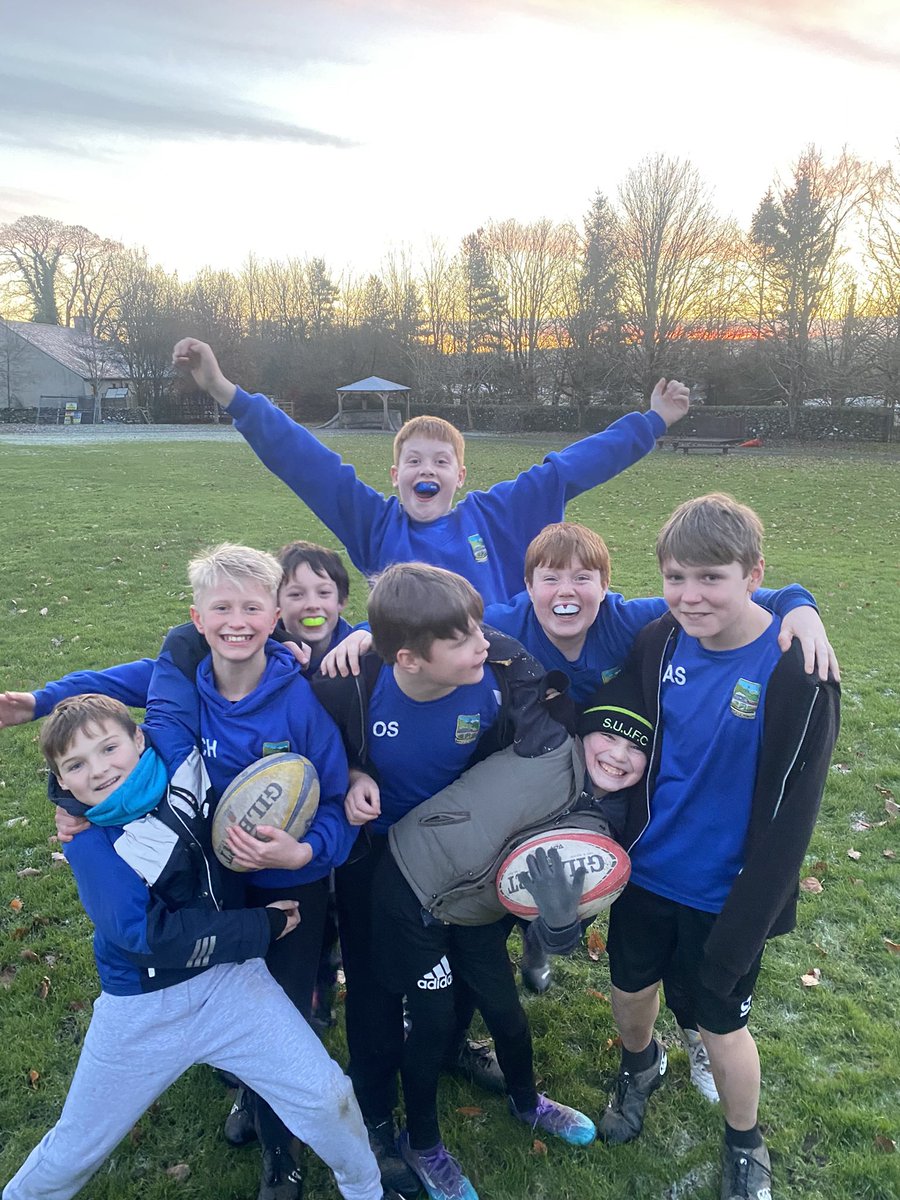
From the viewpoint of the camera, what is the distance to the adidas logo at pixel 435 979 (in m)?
2.57

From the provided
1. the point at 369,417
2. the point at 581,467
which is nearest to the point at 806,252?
the point at 369,417

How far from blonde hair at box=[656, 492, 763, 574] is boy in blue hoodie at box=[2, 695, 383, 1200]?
1741 mm

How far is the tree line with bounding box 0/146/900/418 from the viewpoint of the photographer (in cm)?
3619

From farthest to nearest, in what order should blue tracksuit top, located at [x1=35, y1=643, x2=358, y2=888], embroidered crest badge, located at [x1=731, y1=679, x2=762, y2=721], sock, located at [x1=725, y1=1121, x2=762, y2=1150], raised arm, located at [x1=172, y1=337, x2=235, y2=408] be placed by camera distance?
raised arm, located at [x1=172, y1=337, x2=235, y2=408]
sock, located at [x1=725, y1=1121, x2=762, y2=1150]
blue tracksuit top, located at [x1=35, y1=643, x2=358, y2=888]
embroidered crest badge, located at [x1=731, y1=679, x2=762, y2=721]

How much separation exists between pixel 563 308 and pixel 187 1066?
50.9 meters

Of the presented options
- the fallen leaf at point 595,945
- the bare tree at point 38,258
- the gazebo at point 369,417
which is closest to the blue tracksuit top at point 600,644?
the fallen leaf at point 595,945

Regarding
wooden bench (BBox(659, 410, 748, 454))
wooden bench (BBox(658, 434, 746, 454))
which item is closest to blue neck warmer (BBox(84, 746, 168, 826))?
wooden bench (BBox(658, 434, 746, 454))

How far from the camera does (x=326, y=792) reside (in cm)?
258

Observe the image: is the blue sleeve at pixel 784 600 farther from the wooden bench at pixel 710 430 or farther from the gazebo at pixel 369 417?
the gazebo at pixel 369 417

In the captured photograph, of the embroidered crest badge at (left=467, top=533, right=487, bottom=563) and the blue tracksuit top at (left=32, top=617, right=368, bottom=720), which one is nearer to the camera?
the blue tracksuit top at (left=32, top=617, right=368, bottom=720)

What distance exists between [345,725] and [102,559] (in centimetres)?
1093

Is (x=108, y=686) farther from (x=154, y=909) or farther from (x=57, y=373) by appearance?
(x=57, y=373)

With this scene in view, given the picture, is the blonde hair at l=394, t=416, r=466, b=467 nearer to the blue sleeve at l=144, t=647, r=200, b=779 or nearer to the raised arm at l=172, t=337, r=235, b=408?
the raised arm at l=172, t=337, r=235, b=408

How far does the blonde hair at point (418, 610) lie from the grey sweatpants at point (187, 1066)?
1.14 m
